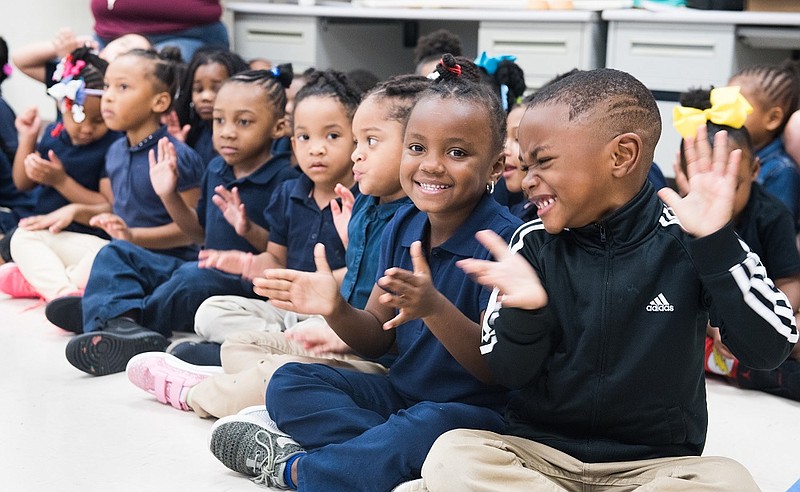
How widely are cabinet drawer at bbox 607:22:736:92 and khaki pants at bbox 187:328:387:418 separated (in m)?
2.02

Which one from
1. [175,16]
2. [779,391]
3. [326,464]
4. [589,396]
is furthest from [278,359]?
[175,16]

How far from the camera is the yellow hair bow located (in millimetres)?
2244

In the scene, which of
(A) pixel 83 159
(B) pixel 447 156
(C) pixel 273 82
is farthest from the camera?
(A) pixel 83 159

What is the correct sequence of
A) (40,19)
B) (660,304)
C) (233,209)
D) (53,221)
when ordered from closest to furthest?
(660,304), (233,209), (53,221), (40,19)

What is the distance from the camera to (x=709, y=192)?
1.27 meters

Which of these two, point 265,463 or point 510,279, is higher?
point 510,279

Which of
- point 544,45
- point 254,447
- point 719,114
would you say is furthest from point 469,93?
point 544,45

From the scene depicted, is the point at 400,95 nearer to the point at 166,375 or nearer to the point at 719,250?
the point at 166,375

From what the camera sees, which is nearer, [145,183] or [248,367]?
[248,367]

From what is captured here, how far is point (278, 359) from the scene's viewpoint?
193cm

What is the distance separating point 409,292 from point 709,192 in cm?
42

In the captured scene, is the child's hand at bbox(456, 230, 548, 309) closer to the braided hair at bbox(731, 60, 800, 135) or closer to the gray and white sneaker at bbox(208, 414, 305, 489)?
the gray and white sneaker at bbox(208, 414, 305, 489)

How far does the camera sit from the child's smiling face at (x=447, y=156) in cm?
163

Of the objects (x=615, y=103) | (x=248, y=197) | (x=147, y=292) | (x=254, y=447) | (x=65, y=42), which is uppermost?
(x=615, y=103)
